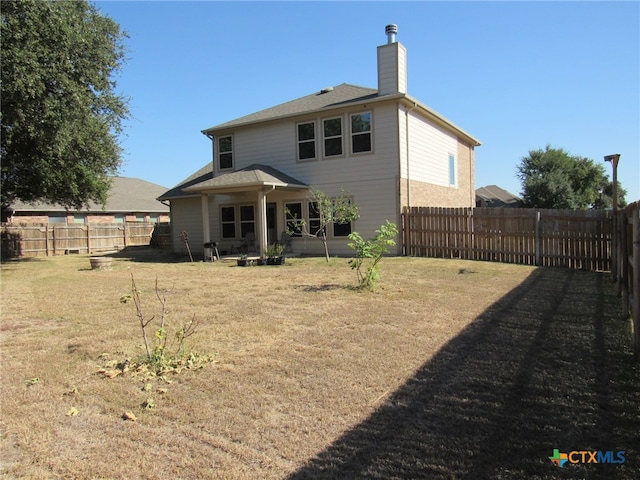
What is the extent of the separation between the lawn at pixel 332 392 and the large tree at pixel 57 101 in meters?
6.62

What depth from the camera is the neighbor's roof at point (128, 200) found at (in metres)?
29.6

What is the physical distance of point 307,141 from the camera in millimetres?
17281

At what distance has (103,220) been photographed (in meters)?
32.0

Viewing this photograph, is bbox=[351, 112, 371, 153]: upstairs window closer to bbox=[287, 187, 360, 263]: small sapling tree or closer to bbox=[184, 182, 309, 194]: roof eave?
bbox=[287, 187, 360, 263]: small sapling tree

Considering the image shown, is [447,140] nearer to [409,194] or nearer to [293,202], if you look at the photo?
[409,194]

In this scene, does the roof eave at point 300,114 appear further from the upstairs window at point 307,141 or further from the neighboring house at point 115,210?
the neighboring house at point 115,210

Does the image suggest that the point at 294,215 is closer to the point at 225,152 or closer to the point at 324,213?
the point at 324,213

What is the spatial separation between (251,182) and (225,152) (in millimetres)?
5400

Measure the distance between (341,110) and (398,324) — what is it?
11.8 metres

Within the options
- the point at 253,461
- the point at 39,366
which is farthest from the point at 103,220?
the point at 253,461

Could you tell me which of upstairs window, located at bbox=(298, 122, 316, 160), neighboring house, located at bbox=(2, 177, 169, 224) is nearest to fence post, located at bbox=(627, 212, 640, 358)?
upstairs window, located at bbox=(298, 122, 316, 160)

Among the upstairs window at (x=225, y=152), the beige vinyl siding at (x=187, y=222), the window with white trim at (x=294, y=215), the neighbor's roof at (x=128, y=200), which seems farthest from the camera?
the neighbor's roof at (x=128, y=200)

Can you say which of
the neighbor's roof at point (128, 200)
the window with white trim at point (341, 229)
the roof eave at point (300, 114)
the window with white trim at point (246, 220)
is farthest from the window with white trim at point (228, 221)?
the neighbor's roof at point (128, 200)

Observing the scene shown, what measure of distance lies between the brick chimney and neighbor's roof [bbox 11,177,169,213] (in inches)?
832
